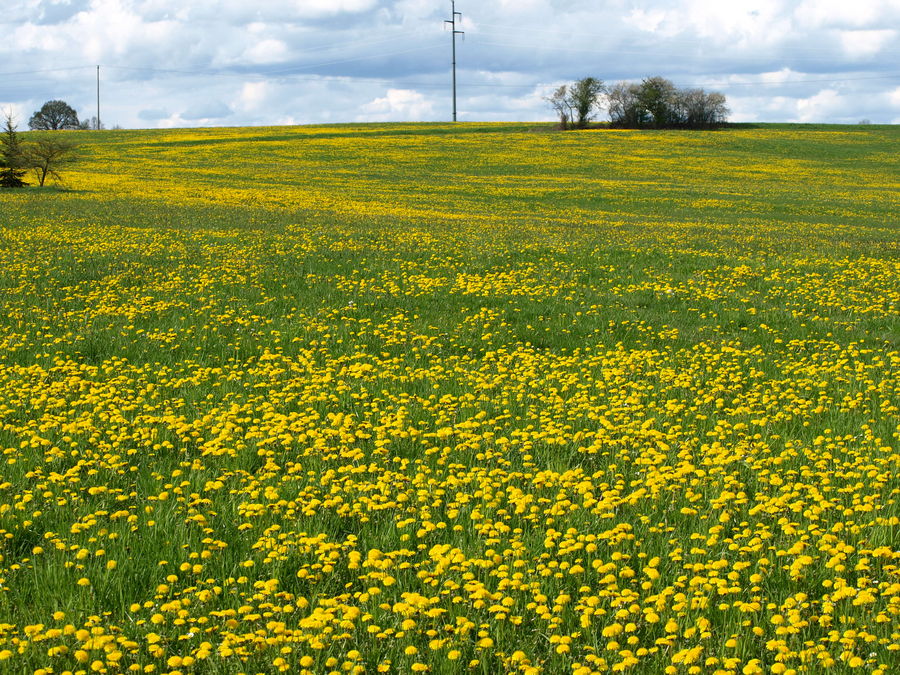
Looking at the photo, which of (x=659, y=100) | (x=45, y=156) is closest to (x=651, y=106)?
(x=659, y=100)

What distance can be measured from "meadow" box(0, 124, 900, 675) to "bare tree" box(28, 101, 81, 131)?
360 feet

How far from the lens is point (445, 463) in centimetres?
605

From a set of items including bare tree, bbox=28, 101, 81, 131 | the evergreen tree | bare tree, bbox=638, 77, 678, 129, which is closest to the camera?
the evergreen tree

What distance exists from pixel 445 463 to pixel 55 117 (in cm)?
12514

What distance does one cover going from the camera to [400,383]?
8.41 m

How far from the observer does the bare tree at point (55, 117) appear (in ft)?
363

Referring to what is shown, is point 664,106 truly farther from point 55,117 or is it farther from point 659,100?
point 55,117

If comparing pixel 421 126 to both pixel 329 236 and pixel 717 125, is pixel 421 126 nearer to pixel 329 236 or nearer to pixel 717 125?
pixel 717 125

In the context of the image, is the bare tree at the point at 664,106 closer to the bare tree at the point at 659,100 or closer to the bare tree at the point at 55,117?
the bare tree at the point at 659,100

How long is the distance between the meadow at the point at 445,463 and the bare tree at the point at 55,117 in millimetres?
109751

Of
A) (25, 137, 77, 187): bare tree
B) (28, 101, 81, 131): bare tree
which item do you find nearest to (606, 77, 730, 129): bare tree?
(25, 137, 77, 187): bare tree

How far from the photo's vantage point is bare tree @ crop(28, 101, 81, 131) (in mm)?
110688

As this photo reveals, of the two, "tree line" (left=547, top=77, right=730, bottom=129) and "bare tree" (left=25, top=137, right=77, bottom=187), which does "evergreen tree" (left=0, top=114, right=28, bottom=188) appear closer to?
"bare tree" (left=25, top=137, right=77, bottom=187)

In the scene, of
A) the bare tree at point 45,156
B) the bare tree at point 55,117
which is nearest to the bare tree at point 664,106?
the bare tree at point 45,156
